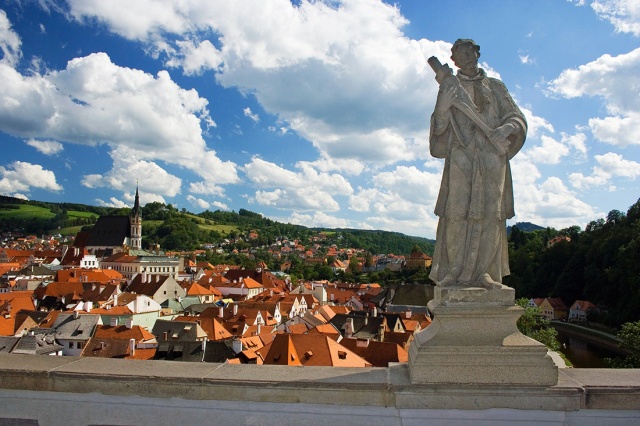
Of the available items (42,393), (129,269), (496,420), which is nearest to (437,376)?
(496,420)

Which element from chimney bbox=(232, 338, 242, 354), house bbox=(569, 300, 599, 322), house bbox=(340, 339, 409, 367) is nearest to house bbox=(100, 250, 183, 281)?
chimney bbox=(232, 338, 242, 354)

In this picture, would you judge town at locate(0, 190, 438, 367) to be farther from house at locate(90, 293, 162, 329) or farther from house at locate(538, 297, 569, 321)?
house at locate(538, 297, 569, 321)

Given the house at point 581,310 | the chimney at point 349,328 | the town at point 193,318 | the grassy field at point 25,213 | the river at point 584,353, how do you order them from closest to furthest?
the town at point 193,318, the chimney at point 349,328, the river at point 584,353, the house at point 581,310, the grassy field at point 25,213

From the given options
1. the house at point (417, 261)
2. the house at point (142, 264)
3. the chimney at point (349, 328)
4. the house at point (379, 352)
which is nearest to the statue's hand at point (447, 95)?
the house at point (379, 352)

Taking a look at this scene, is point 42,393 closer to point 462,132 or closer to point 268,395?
point 268,395

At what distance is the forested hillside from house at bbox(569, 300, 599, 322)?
5.11 feet

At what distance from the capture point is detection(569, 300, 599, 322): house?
58500mm

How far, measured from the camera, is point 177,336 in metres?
31.8

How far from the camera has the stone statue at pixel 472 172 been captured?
3.60 metres

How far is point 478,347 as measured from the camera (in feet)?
11.0

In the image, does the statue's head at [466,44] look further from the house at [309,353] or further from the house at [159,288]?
the house at [159,288]

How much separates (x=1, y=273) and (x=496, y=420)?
306 feet

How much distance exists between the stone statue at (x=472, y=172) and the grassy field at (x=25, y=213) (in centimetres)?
20247

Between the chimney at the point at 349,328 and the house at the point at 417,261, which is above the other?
the house at the point at 417,261
